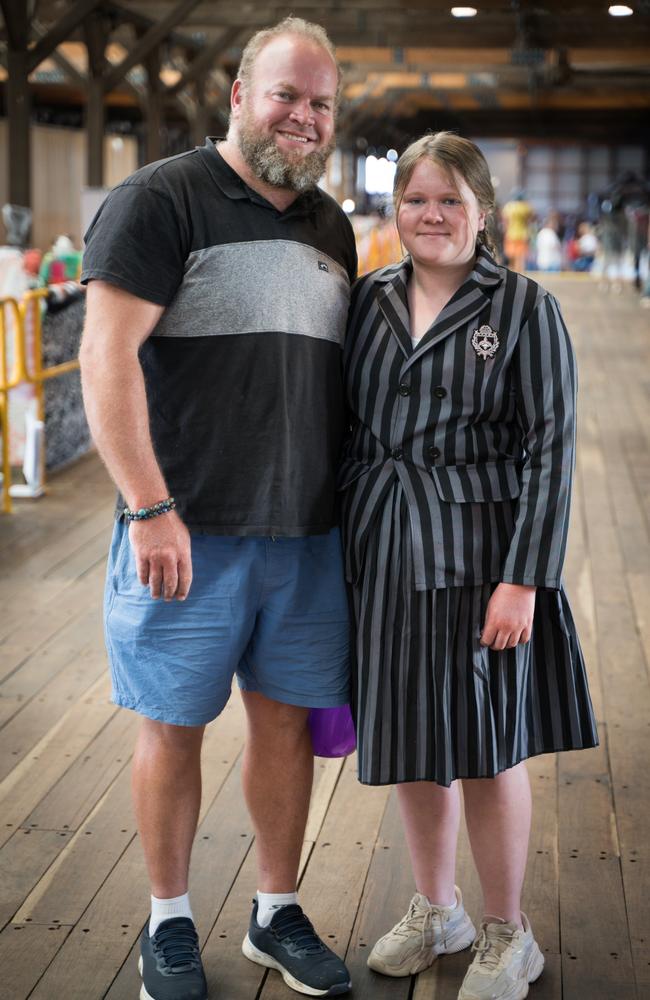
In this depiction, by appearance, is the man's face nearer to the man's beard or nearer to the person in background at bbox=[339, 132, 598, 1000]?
the man's beard

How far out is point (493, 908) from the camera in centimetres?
200

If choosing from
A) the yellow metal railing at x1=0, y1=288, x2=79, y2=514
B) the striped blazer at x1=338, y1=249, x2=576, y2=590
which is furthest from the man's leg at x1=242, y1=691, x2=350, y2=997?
the yellow metal railing at x1=0, y1=288, x2=79, y2=514

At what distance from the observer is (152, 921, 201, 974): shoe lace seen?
1955 millimetres

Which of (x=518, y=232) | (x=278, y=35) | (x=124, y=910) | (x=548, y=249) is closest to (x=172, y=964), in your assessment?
(x=124, y=910)

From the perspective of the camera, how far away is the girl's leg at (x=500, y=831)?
195 centimetres

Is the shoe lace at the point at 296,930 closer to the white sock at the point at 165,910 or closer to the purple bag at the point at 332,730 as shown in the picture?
the white sock at the point at 165,910

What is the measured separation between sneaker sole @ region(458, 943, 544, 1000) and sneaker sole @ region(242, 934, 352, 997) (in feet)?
0.64

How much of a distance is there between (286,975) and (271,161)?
4.23 feet

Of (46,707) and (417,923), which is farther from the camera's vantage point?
(46,707)

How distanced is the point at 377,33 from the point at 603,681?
34.7ft

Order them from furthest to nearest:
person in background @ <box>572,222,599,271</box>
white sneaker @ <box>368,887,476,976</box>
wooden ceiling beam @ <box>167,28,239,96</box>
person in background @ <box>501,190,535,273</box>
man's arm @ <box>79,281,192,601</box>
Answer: person in background @ <box>572,222,599,271</box> < person in background @ <box>501,190,535,273</box> < wooden ceiling beam @ <box>167,28,239,96</box> < white sneaker @ <box>368,887,476,976</box> < man's arm @ <box>79,281,192,601</box>

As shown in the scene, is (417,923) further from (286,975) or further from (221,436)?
(221,436)

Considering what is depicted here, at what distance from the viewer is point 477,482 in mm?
1859

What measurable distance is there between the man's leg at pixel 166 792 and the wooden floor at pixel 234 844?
0.75ft
